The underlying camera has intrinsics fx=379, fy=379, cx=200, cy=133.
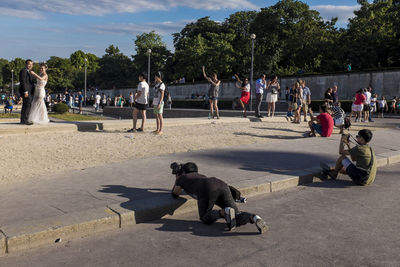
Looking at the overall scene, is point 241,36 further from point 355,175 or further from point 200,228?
point 200,228

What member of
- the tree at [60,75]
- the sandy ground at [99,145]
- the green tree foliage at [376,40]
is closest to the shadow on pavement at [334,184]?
the sandy ground at [99,145]

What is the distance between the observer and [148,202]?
14.5 ft

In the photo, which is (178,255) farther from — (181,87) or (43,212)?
(181,87)

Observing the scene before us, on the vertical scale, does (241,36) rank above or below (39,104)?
above

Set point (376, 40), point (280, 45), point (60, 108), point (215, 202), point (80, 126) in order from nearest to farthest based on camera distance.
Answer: point (215, 202) < point (80, 126) < point (60, 108) < point (376, 40) < point (280, 45)

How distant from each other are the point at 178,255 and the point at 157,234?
60 cm

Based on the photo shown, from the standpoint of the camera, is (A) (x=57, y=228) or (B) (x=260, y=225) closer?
(A) (x=57, y=228)

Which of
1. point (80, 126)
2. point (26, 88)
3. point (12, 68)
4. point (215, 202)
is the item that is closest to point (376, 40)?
point (80, 126)

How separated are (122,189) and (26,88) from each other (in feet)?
23.2

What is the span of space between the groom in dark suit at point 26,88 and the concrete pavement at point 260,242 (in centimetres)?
800

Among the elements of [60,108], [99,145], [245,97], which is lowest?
[99,145]

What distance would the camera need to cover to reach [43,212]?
4.04 m

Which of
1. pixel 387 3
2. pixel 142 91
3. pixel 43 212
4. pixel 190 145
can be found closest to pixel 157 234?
pixel 43 212

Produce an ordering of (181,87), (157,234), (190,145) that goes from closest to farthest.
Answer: (157,234) → (190,145) → (181,87)
